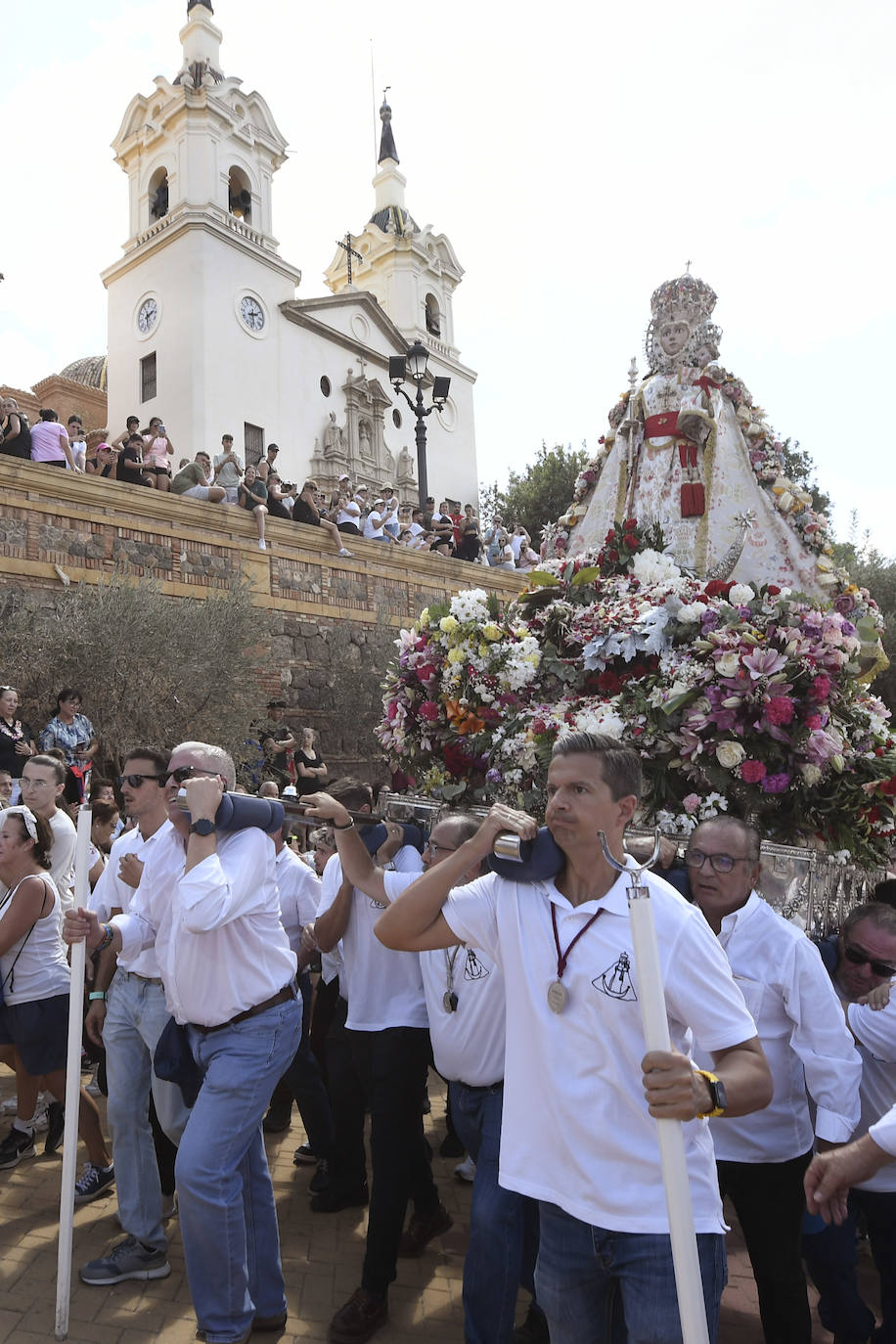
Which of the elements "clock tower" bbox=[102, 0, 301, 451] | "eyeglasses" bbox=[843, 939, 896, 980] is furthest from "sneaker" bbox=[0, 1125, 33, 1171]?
"clock tower" bbox=[102, 0, 301, 451]

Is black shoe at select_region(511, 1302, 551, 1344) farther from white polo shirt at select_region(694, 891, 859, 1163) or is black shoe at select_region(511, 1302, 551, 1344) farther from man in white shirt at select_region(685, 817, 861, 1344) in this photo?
white polo shirt at select_region(694, 891, 859, 1163)

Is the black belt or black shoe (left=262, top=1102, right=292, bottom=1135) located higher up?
the black belt

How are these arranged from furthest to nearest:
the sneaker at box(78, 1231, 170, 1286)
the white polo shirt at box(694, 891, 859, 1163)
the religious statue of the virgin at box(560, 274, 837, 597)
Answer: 1. the religious statue of the virgin at box(560, 274, 837, 597)
2. the sneaker at box(78, 1231, 170, 1286)
3. the white polo shirt at box(694, 891, 859, 1163)

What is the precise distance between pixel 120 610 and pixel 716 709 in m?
9.89

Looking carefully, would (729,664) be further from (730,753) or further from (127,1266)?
(127,1266)

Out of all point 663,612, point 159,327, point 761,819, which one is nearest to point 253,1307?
point 761,819

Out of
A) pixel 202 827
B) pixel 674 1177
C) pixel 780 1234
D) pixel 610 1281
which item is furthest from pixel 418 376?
pixel 674 1177

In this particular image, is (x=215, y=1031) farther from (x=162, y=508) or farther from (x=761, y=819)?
(x=162, y=508)

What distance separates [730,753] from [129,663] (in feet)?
31.8

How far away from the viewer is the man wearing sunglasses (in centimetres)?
323

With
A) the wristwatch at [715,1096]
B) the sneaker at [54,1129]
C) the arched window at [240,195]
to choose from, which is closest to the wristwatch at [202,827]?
the wristwatch at [715,1096]

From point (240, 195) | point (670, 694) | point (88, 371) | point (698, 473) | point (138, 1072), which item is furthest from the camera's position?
point (88, 371)

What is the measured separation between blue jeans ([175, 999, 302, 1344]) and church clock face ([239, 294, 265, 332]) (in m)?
28.7

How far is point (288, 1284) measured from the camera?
4.08 m
